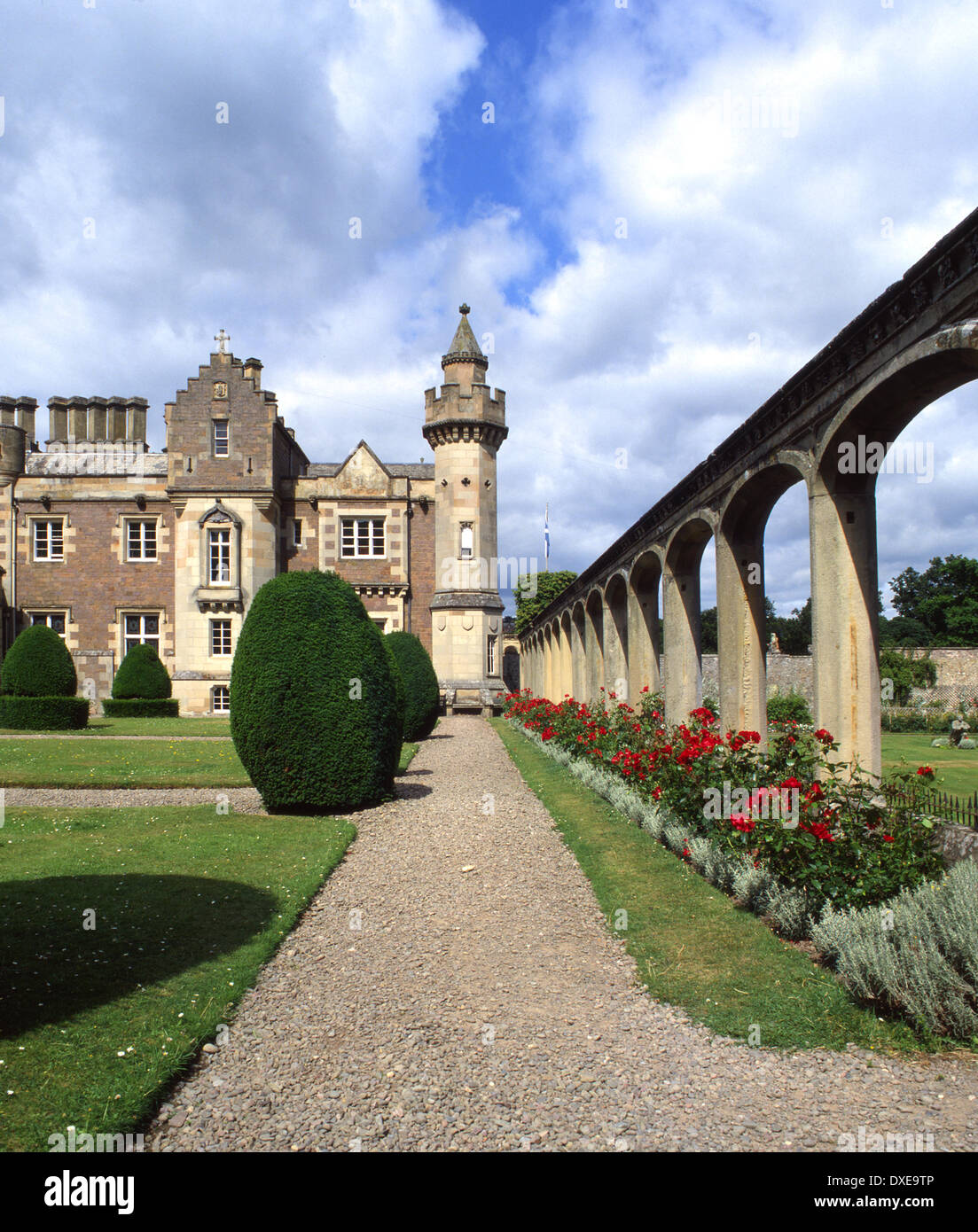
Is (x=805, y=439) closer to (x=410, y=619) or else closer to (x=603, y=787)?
(x=603, y=787)

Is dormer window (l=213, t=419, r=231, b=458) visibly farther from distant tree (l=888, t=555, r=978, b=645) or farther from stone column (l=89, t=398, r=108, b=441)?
distant tree (l=888, t=555, r=978, b=645)

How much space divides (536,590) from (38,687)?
171 feet

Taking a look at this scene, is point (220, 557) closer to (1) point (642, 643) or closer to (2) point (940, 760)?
(1) point (642, 643)

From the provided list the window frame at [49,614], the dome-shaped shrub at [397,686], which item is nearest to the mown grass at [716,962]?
the dome-shaped shrub at [397,686]

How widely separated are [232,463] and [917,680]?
30.0 meters

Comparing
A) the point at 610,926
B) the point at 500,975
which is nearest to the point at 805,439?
the point at 610,926

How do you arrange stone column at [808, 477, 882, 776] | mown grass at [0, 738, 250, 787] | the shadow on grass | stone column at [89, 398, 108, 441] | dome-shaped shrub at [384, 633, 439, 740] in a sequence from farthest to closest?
stone column at [89, 398, 108, 441] → dome-shaped shrub at [384, 633, 439, 740] → mown grass at [0, 738, 250, 787] → stone column at [808, 477, 882, 776] → the shadow on grass

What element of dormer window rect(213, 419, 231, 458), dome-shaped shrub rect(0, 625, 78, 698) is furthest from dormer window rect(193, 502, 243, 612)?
dome-shaped shrub rect(0, 625, 78, 698)

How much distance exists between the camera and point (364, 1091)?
369cm

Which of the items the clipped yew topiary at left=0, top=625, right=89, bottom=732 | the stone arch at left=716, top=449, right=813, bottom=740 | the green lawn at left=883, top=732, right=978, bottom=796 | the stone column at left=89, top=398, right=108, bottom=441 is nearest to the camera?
the stone arch at left=716, top=449, right=813, bottom=740

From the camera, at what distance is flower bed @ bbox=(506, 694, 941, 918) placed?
5094mm

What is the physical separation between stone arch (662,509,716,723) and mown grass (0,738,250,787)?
23.5 ft

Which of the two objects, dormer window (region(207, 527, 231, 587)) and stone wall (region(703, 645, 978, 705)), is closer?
dormer window (region(207, 527, 231, 587))

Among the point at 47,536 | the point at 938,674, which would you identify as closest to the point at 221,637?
the point at 47,536
